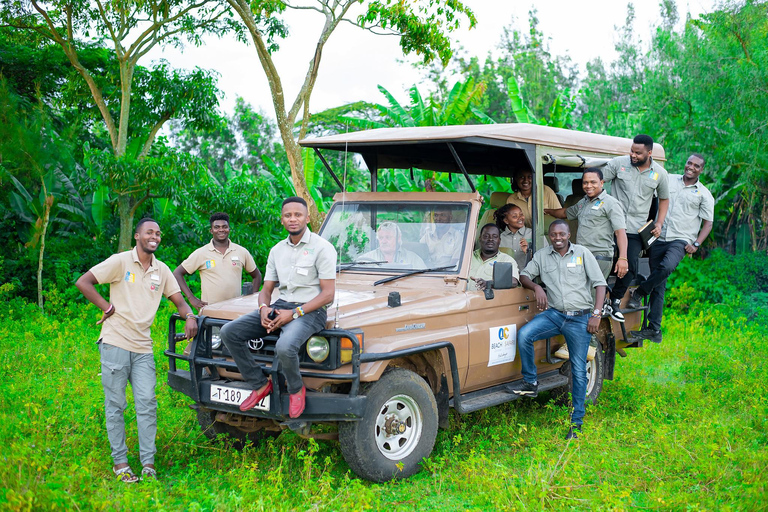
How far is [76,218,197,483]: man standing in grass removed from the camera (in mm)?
5039

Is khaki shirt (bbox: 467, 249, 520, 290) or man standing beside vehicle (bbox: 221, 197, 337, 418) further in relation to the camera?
khaki shirt (bbox: 467, 249, 520, 290)

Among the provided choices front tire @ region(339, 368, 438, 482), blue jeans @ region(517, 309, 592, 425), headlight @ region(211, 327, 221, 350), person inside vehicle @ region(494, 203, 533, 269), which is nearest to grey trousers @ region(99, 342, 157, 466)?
headlight @ region(211, 327, 221, 350)

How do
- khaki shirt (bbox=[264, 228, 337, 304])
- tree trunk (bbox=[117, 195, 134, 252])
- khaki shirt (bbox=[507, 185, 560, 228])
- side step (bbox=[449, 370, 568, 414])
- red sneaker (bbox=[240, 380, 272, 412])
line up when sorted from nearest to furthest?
red sneaker (bbox=[240, 380, 272, 412])
khaki shirt (bbox=[264, 228, 337, 304])
side step (bbox=[449, 370, 568, 414])
khaki shirt (bbox=[507, 185, 560, 228])
tree trunk (bbox=[117, 195, 134, 252])

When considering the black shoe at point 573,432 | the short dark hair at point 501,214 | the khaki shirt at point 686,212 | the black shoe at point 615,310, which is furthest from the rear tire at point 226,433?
the khaki shirt at point 686,212

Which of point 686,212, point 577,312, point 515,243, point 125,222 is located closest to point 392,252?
point 515,243

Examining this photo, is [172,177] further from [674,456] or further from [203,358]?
[674,456]

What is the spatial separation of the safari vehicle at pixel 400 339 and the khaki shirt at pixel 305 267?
23 cm

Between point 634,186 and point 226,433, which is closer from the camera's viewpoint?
point 226,433

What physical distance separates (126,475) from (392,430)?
1.81 meters

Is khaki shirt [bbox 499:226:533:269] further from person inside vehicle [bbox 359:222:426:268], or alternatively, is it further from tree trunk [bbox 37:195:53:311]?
tree trunk [bbox 37:195:53:311]

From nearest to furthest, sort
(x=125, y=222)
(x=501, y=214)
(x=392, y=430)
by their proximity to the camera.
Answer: (x=392, y=430) < (x=501, y=214) < (x=125, y=222)

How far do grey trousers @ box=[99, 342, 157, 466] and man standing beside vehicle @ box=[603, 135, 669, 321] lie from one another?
169 inches

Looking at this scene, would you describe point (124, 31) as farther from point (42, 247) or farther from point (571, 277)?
point (571, 277)

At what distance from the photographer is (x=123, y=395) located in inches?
202
